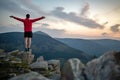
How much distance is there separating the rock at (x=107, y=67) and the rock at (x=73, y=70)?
2196 millimetres

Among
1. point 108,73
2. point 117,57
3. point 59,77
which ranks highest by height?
point 117,57

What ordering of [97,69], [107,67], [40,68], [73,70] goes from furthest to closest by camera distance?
[40,68] → [73,70] → [97,69] → [107,67]

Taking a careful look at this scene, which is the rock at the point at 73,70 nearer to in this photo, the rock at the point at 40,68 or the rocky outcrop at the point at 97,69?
the rocky outcrop at the point at 97,69

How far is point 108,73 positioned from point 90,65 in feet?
10.4

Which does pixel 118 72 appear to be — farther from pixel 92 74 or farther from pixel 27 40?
pixel 27 40

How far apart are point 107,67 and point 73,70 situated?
17.1 feet

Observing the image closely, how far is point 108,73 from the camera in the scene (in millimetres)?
14047

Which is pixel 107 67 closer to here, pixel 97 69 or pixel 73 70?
pixel 97 69

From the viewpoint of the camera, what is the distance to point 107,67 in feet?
47.3

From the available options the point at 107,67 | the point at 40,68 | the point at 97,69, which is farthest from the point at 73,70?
the point at 40,68

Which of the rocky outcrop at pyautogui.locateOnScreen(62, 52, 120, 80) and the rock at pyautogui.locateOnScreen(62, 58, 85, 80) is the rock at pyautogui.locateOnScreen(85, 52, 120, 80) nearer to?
the rocky outcrop at pyautogui.locateOnScreen(62, 52, 120, 80)

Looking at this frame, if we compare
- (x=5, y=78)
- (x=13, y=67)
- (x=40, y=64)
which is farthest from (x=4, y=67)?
(x=40, y=64)

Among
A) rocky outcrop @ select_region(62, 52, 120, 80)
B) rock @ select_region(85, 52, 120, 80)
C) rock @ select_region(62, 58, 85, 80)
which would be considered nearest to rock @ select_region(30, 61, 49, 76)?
rock @ select_region(62, 58, 85, 80)

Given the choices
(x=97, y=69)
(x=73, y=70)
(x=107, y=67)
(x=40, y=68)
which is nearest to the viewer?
(x=107, y=67)
